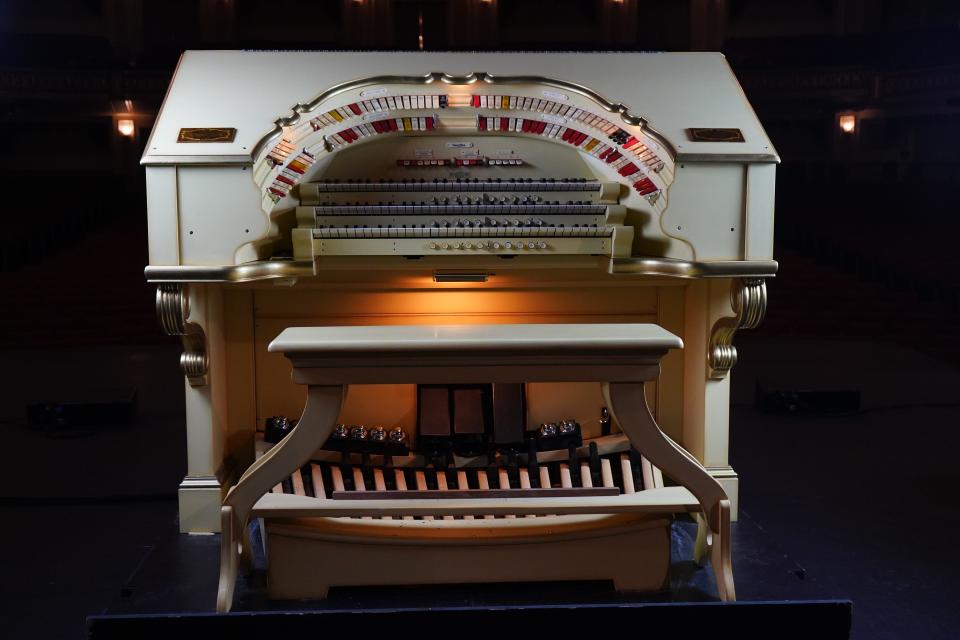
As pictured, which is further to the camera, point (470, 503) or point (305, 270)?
point (305, 270)

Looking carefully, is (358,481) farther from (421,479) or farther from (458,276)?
(458,276)

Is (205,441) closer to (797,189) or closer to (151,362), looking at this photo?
(151,362)

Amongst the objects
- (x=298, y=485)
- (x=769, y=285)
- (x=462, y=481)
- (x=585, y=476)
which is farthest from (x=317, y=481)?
(x=769, y=285)

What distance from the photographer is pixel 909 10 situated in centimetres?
1145

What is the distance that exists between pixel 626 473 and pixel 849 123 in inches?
411

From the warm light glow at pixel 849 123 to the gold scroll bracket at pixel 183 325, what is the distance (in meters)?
11.0

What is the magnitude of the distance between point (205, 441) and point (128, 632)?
26.4 inches

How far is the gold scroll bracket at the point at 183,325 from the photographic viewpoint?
2201 mm

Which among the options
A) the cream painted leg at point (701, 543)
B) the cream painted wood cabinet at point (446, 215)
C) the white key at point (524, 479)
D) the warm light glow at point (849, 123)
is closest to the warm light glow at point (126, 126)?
the warm light glow at point (849, 123)

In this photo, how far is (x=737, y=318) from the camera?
7.55ft

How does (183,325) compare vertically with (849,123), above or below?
below

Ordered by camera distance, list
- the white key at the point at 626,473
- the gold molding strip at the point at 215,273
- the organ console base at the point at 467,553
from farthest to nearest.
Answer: the white key at the point at 626,473, the gold molding strip at the point at 215,273, the organ console base at the point at 467,553

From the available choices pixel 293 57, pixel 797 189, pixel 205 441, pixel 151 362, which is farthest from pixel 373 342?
pixel 797 189

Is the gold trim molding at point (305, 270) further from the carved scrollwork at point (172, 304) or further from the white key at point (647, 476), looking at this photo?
the white key at point (647, 476)
